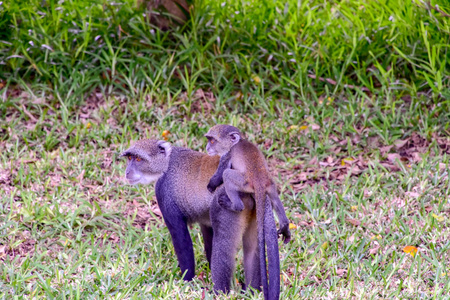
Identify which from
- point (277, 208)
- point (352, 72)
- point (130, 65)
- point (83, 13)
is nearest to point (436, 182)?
point (352, 72)

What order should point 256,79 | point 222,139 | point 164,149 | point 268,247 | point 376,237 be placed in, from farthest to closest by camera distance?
point 256,79 < point 376,237 < point 164,149 < point 222,139 < point 268,247

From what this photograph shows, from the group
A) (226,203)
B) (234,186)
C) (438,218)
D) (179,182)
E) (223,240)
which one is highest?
(234,186)

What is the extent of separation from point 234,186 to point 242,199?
135 millimetres

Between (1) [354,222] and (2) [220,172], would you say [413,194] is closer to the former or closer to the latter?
(1) [354,222]

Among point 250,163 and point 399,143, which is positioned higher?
point 250,163

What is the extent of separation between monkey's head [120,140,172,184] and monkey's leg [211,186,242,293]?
568mm

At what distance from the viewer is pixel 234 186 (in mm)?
3738

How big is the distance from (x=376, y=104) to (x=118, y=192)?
2846 millimetres

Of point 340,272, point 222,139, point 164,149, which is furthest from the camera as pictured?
point 340,272

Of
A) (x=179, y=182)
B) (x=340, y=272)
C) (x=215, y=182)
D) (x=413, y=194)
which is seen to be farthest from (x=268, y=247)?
(x=413, y=194)

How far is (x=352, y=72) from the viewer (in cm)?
699

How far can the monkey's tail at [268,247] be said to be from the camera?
3.70 metres

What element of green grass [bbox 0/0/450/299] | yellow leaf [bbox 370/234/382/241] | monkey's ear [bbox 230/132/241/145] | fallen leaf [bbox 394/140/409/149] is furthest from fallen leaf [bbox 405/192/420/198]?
monkey's ear [bbox 230/132/241/145]

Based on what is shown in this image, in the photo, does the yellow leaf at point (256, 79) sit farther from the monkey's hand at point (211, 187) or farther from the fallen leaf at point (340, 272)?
the monkey's hand at point (211, 187)
